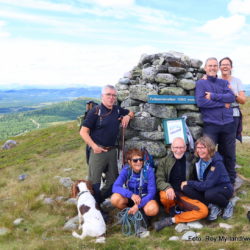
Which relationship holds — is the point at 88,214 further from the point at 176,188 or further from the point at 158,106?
the point at 158,106

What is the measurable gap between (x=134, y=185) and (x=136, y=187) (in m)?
0.07

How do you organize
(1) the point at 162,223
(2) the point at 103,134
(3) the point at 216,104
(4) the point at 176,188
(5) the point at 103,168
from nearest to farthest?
(1) the point at 162,223 < (4) the point at 176,188 < (2) the point at 103,134 < (3) the point at 216,104 < (5) the point at 103,168

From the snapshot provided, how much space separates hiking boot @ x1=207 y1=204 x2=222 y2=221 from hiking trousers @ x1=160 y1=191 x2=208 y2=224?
0.61ft

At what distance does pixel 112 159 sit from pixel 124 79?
3.32 m

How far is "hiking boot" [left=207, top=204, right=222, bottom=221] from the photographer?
6191mm

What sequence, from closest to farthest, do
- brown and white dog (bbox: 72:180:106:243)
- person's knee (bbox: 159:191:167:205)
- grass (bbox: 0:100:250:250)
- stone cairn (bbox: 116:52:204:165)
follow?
grass (bbox: 0:100:250:250) < brown and white dog (bbox: 72:180:106:243) < person's knee (bbox: 159:191:167:205) < stone cairn (bbox: 116:52:204:165)

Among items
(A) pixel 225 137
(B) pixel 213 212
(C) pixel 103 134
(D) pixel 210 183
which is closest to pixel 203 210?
(B) pixel 213 212

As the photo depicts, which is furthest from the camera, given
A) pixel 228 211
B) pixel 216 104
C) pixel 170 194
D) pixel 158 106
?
pixel 158 106

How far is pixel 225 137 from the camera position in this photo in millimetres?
7180

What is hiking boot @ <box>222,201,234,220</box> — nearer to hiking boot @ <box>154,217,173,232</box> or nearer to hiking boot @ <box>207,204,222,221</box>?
hiking boot @ <box>207,204,222,221</box>

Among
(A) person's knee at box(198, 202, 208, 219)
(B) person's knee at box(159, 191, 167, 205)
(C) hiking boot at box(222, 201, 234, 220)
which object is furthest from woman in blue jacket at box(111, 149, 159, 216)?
(C) hiking boot at box(222, 201, 234, 220)

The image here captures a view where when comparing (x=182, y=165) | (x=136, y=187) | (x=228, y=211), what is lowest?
(x=228, y=211)

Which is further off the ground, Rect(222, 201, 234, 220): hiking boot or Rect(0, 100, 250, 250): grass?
Rect(222, 201, 234, 220): hiking boot

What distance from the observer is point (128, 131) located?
807cm
